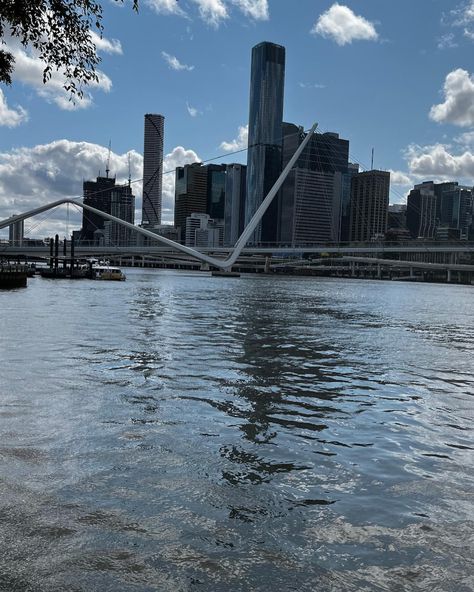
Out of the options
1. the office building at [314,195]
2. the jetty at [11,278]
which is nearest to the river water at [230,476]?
the jetty at [11,278]

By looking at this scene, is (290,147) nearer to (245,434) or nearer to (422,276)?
(422,276)

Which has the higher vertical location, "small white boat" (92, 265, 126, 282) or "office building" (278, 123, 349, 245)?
"office building" (278, 123, 349, 245)

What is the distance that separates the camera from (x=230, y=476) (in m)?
6.33

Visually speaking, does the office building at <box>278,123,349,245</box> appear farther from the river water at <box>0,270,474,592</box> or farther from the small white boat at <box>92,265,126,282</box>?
the river water at <box>0,270,474,592</box>

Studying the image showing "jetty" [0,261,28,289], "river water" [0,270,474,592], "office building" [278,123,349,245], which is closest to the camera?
"river water" [0,270,474,592]

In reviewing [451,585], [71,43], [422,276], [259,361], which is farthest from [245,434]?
[422,276]

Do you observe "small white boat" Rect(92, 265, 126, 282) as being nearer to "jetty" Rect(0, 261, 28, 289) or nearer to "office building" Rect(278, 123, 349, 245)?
"jetty" Rect(0, 261, 28, 289)

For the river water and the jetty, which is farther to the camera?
the jetty

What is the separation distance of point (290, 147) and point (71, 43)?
129194 mm

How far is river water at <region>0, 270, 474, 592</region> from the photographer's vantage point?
434cm

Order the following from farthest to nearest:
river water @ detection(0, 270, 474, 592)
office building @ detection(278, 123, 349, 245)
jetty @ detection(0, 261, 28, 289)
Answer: office building @ detection(278, 123, 349, 245), jetty @ detection(0, 261, 28, 289), river water @ detection(0, 270, 474, 592)

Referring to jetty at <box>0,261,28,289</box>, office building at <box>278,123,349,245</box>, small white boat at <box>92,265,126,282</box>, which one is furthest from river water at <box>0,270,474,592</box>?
office building at <box>278,123,349,245</box>

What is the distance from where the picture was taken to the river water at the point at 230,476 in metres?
4.34

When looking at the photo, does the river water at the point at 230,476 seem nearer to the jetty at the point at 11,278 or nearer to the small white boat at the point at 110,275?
the jetty at the point at 11,278
